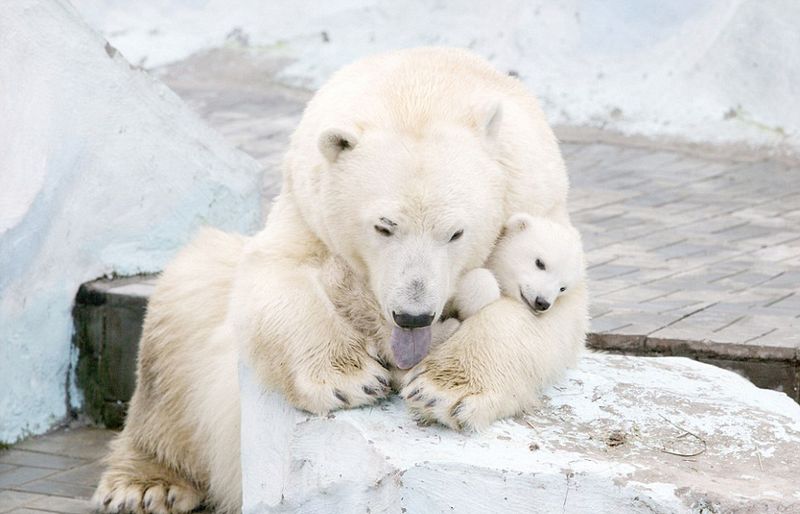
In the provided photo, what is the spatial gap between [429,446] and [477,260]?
47 cm

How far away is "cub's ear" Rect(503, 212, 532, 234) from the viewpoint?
3.07 m

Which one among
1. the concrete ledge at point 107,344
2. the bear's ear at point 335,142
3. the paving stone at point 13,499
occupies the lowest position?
the paving stone at point 13,499

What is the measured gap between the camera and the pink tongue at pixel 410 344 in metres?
2.98

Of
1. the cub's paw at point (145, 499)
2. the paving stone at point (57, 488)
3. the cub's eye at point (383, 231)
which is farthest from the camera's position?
the paving stone at point (57, 488)

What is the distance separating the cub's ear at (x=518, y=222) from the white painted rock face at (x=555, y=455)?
446 millimetres

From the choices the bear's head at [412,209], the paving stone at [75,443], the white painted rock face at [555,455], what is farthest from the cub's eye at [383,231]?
the paving stone at [75,443]

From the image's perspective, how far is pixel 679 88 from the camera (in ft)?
29.5

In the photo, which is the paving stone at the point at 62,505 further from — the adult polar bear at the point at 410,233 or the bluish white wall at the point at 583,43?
the bluish white wall at the point at 583,43

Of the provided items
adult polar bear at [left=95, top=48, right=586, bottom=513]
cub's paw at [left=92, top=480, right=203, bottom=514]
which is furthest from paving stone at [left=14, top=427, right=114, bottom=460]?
adult polar bear at [left=95, top=48, right=586, bottom=513]

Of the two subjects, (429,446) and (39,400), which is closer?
(429,446)

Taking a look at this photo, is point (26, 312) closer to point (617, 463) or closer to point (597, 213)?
point (617, 463)

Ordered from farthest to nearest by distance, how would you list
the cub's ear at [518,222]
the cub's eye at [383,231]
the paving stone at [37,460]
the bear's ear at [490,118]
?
the paving stone at [37,460]
the cub's ear at [518,222]
the bear's ear at [490,118]
the cub's eye at [383,231]

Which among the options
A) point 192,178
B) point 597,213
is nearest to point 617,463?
point 192,178

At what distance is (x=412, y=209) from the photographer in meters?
2.81
